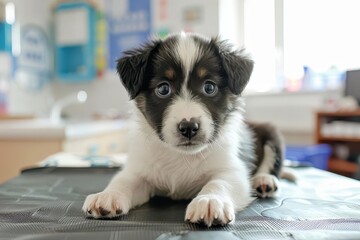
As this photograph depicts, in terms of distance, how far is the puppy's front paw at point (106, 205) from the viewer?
3.03 ft

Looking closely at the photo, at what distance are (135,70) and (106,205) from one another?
0.45 meters

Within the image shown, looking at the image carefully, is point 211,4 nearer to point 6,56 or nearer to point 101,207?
point 6,56

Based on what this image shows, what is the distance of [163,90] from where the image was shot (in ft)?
3.71

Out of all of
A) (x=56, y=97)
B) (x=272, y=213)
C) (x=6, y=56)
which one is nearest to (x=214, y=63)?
(x=272, y=213)

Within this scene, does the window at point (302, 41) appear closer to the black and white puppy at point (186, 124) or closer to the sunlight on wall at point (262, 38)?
the sunlight on wall at point (262, 38)

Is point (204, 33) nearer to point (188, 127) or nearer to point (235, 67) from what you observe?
point (235, 67)

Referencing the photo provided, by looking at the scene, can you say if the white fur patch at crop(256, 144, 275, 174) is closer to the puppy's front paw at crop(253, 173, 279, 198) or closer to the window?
the puppy's front paw at crop(253, 173, 279, 198)

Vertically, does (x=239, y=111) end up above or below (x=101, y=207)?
Result: above

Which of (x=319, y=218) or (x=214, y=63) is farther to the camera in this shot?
(x=214, y=63)

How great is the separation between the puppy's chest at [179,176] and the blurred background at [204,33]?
178cm

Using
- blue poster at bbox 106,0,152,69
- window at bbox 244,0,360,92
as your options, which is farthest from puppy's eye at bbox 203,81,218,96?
blue poster at bbox 106,0,152,69

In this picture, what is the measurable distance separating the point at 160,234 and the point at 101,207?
0.24m

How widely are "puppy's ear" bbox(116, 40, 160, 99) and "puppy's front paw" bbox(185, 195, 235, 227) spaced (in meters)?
0.46

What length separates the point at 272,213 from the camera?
98cm
